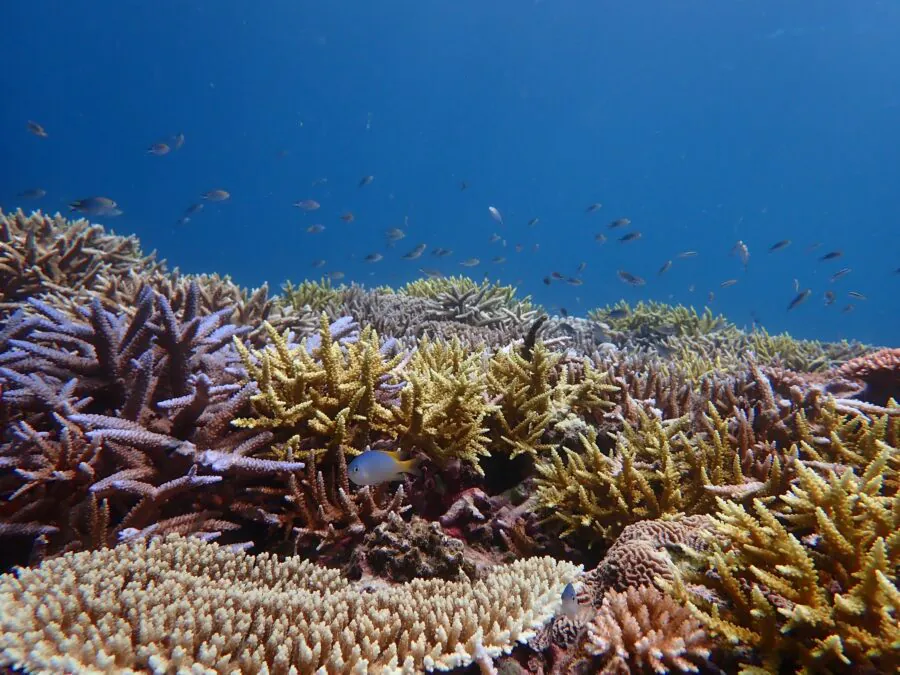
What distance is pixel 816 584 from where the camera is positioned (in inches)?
64.0

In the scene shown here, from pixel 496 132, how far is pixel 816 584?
447ft

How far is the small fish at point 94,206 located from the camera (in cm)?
963

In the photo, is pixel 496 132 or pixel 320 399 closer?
pixel 320 399

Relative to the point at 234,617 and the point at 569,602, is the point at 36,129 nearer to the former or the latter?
the point at 234,617

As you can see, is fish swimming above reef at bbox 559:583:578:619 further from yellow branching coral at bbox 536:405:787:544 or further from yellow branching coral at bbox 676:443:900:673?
yellow branching coral at bbox 536:405:787:544

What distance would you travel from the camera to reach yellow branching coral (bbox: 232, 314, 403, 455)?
114 inches

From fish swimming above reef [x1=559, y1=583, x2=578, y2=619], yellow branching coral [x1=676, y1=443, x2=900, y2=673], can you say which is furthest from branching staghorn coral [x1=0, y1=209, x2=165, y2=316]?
yellow branching coral [x1=676, y1=443, x2=900, y2=673]

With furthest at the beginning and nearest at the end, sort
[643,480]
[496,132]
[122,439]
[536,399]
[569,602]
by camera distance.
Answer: [496,132]
[536,399]
[643,480]
[122,439]
[569,602]

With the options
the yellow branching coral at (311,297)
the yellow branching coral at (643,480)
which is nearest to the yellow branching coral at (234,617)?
the yellow branching coral at (643,480)

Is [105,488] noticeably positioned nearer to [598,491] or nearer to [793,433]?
[598,491]

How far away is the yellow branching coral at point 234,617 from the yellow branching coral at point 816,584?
2.31 ft

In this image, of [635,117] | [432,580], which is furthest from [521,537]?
[635,117]

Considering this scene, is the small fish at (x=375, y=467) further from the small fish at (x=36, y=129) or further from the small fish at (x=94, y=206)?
the small fish at (x=36, y=129)

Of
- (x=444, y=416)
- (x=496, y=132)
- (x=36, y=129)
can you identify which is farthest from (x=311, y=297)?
(x=496, y=132)
